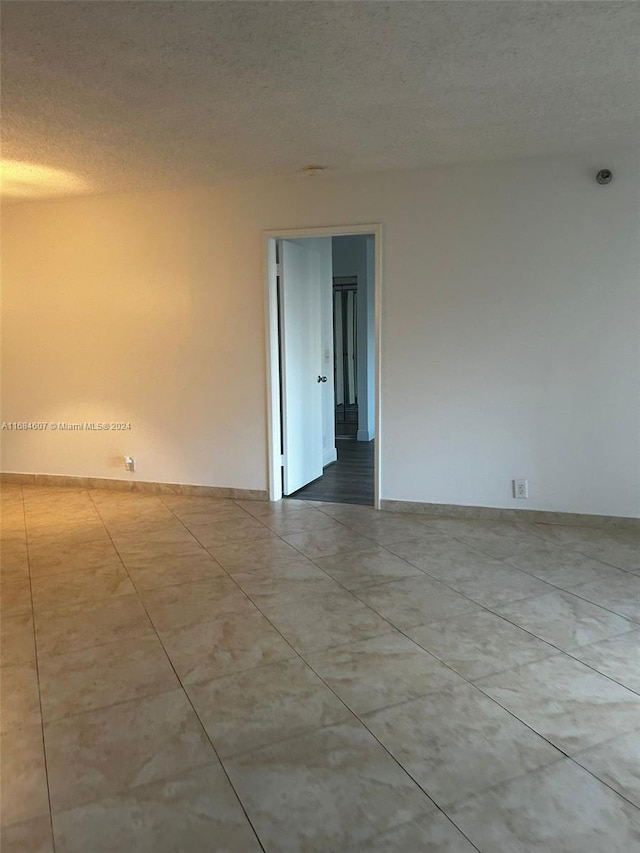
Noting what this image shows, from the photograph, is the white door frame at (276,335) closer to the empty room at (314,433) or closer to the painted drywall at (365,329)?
the empty room at (314,433)

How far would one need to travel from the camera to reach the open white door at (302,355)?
505 centimetres

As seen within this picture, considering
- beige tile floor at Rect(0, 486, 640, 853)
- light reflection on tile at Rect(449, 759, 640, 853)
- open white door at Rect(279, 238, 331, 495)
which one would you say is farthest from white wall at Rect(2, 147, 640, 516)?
light reflection on tile at Rect(449, 759, 640, 853)

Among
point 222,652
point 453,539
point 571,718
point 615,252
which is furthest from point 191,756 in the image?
point 615,252

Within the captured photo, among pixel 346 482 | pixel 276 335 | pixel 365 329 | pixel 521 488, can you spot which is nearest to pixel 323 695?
pixel 521 488

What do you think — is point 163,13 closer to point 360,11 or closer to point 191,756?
point 360,11

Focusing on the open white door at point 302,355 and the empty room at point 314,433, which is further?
the open white door at point 302,355

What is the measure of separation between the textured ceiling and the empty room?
2 cm

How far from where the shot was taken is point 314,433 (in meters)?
5.79

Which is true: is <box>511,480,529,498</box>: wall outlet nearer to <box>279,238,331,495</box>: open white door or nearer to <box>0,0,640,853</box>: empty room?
<box>0,0,640,853</box>: empty room

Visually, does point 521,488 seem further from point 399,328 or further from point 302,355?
point 302,355

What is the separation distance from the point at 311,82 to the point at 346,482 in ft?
11.9

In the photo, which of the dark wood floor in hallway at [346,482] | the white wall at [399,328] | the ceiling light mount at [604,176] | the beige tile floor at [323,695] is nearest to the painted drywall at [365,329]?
the dark wood floor in hallway at [346,482]

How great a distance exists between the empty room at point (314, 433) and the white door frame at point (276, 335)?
0.08 ft

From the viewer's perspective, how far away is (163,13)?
2.18 meters
